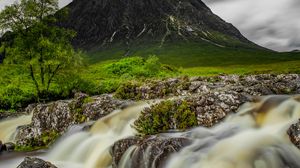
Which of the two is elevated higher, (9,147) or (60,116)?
(60,116)

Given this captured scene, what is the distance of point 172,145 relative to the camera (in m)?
17.1

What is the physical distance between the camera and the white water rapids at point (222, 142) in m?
16.0

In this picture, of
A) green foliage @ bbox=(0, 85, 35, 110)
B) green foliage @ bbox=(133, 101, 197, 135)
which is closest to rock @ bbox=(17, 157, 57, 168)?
green foliage @ bbox=(133, 101, 197, 135)

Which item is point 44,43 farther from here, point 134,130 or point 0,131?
point 134,130

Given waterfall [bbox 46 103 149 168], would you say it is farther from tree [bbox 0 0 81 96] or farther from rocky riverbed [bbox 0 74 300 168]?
tree [bbox 0 0 81 96]

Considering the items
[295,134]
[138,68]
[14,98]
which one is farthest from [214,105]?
[138,68]

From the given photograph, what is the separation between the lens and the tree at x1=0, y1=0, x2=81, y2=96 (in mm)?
41125

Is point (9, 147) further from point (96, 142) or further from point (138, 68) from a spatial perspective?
point (138, 68)

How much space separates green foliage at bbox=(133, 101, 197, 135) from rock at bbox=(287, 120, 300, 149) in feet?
20.1

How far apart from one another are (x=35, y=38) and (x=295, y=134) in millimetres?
32954

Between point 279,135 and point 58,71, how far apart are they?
104 ft

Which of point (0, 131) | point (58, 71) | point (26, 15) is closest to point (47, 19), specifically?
point (26, 15)

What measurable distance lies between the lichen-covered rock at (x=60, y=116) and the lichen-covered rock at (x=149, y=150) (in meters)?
8.77

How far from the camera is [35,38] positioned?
42.4 metres
